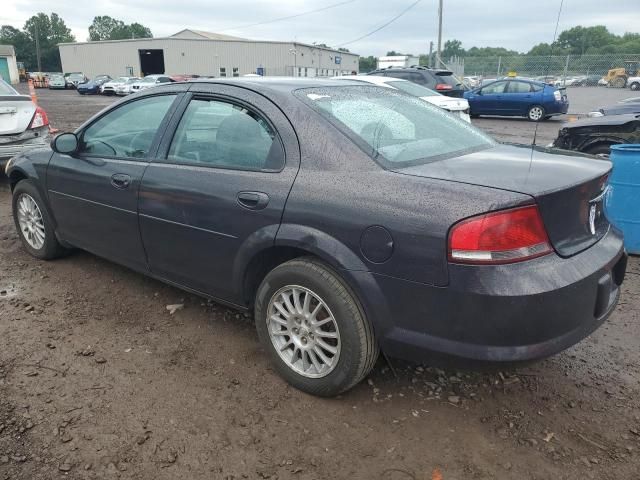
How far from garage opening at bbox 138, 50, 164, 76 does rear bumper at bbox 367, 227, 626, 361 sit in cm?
6151

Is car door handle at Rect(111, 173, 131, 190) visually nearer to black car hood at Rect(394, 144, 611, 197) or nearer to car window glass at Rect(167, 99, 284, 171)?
car window glass at Rect(167, 99, 284, 171)

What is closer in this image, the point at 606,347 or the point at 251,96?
the point at 251,96

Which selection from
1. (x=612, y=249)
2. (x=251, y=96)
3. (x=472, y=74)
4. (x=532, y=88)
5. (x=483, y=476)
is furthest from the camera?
(x=472, y=74)

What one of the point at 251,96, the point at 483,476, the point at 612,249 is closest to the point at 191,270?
the point at 251,96

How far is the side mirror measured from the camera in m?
3.83

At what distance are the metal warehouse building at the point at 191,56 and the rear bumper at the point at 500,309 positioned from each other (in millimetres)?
52109

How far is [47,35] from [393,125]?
120m

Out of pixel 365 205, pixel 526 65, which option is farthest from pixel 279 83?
pixel 526 65

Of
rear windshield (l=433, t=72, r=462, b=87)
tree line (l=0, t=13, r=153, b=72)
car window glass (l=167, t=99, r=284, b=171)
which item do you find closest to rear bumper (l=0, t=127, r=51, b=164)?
car window glass (l=167, t=99, r=284, b=171)

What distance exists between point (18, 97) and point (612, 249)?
7.66 m

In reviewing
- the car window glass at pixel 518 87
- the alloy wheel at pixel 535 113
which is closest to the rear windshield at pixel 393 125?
the alloy wheel at pixel 535 113

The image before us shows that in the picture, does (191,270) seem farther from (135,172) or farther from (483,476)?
(483,476)

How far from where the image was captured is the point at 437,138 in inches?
118

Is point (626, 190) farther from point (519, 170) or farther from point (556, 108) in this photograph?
point (556, 108)
